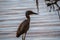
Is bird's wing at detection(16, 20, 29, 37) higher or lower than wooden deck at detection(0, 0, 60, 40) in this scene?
higher

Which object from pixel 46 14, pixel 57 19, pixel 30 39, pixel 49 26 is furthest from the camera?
pixel 46 14

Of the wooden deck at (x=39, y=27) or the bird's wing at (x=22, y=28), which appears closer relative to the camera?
the bird's wing at (x=22, y=28)

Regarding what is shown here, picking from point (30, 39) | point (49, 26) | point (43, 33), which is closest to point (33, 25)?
point (49, 26)

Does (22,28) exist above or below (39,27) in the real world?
above

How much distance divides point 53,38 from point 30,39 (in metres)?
0.49

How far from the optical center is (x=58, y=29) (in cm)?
534

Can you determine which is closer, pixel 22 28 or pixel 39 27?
pixel 22 28

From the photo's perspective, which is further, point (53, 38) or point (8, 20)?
point (8, 20)

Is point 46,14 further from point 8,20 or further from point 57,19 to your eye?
point 8,20

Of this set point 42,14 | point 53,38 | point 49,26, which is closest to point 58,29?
point 49,26

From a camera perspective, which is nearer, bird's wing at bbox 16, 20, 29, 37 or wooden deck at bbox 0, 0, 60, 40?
bird's wing at bbox 16, 20, 29, 37

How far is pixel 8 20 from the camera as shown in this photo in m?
6.50

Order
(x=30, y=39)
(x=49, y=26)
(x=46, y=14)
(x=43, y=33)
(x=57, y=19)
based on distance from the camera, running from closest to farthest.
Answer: (x=30, y=39), (x=43, y=33), (x=49, y=26), (x=57, y=19), (x=46, y=14)

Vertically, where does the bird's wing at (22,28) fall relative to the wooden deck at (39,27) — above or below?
above
